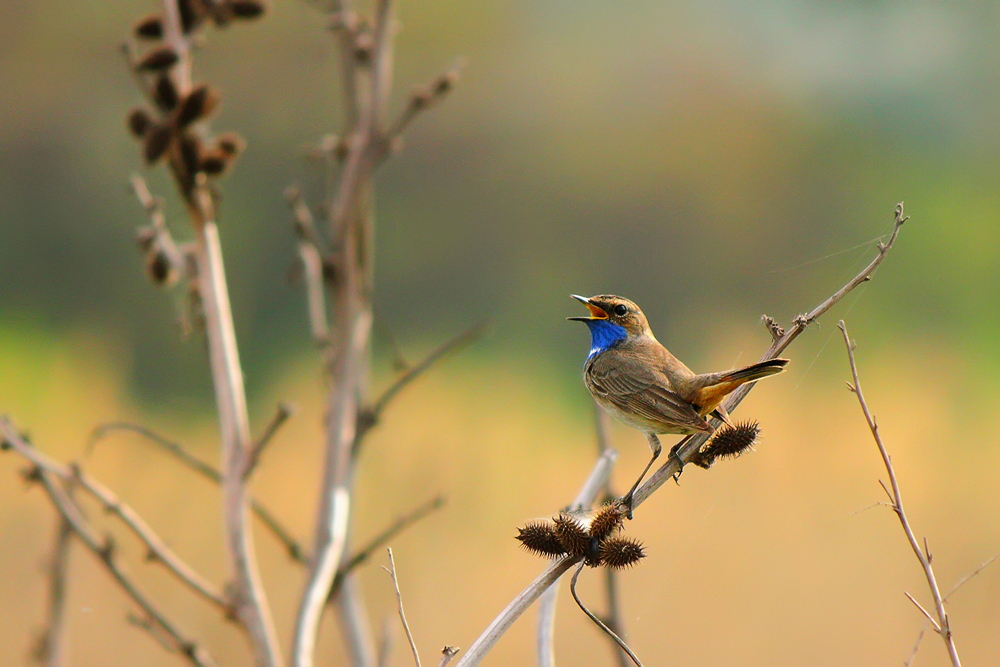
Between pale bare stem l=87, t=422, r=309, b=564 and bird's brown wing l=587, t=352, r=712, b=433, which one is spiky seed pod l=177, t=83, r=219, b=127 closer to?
pale bare stem l=87, t=422, r=309, b=564

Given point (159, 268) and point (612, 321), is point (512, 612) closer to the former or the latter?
point (612, 321)

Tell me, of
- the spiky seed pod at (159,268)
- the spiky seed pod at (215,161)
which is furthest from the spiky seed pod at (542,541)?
the spiky seed pod at (159,268)

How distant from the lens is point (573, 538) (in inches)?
24.8

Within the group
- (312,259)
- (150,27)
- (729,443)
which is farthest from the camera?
(312,259)

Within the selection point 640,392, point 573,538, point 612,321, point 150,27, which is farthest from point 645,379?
point 150,27

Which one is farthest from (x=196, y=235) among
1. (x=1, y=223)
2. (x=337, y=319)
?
(x=1, y=223)

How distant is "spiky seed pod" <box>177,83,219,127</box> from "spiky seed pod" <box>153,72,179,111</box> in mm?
55

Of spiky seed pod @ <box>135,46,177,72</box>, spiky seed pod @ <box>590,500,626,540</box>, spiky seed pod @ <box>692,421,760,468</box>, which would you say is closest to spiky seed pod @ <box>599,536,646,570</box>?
spiky seed pod @ <box>590,500,626,540</box>

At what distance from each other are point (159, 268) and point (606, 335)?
2.25 ft

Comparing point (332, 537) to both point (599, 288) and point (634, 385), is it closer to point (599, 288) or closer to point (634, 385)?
point (634, 385)

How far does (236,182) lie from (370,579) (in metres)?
1.45

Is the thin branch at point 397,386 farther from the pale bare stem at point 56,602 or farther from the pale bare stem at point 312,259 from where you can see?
the pale bare stem at point 56,602

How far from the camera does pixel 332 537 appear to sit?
1.26 metres

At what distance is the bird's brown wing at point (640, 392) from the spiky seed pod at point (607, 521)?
0.61ft
